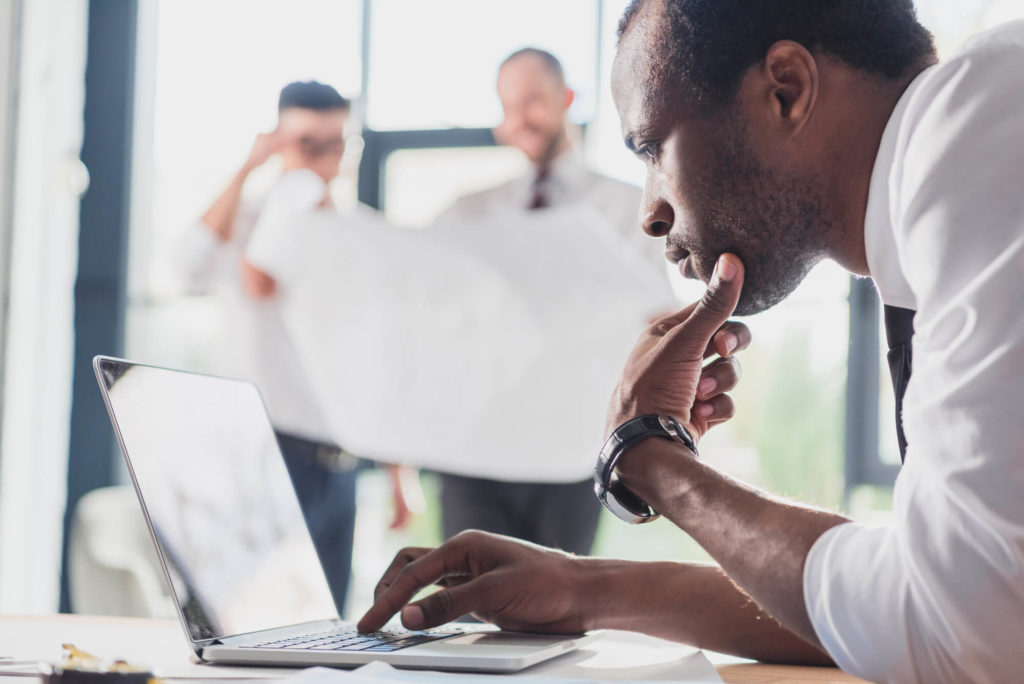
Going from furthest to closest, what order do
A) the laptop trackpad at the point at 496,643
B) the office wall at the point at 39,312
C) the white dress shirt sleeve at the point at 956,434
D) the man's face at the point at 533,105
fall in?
the office wall at the point at 39,312 → the man's face at the point at 533,105 → the laptop trackpad at the point at 496,643 → the white dress shirt sleeve at the point at 956,434

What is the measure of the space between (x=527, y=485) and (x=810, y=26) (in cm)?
175

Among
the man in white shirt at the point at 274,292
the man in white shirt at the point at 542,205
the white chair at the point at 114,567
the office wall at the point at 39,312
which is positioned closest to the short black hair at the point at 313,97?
the man in white shirt at the point at 274,292

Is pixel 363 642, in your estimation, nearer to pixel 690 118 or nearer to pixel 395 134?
pixel 690 118

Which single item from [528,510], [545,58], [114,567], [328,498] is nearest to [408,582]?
[528,510]

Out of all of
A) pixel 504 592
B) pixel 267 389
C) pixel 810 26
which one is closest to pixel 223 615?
pixel 504 592

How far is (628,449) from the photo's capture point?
2.43ft

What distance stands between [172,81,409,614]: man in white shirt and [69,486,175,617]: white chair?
43cm

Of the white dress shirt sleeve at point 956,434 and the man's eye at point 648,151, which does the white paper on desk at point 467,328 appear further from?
the white dress shirt sleeve at point 956,434

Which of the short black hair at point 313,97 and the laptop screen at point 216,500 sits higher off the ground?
the short black hair at point 313,97

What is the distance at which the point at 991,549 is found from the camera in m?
0.53

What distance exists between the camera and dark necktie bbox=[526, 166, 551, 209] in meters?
2.56

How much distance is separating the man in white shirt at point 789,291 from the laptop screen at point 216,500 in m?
0.10

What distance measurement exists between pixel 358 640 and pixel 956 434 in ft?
1.57

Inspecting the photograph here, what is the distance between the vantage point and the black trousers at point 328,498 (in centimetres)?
253
